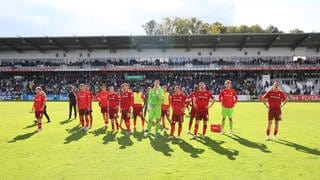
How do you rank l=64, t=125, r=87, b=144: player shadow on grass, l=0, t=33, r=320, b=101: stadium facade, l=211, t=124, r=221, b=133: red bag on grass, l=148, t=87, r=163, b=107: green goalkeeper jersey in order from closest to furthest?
l=64, t=125, r=87, b=144: player shadow on grass → l=148, t=87, r=163, b=107: green goalkeeper jersey → l=211, t=124, r=221, b=133: red bag on grass → l=0, t=33, r=320, b=101: stadium facade

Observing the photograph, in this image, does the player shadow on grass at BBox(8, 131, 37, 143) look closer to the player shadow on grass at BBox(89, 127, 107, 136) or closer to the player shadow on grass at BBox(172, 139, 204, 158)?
the player shadow on grass at BBox(89, 127, 107, 136)

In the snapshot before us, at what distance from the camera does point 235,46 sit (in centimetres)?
6206

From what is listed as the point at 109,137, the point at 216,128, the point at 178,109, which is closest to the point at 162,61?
the point at 216,128

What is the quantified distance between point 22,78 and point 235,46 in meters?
35.5

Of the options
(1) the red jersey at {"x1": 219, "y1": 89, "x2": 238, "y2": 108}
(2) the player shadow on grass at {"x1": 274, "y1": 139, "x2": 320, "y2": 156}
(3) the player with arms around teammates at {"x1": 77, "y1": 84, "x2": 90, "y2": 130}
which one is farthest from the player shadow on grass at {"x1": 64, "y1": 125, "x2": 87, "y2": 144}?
(2) the player shadow on grass at {"x1": 274, "y1": 139, "x2": 320, "y2": 156}

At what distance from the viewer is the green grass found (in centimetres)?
917

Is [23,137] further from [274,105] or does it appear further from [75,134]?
[274,105]

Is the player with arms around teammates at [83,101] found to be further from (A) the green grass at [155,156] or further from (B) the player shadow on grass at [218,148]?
(B) the player shadow on grass at [218,148]

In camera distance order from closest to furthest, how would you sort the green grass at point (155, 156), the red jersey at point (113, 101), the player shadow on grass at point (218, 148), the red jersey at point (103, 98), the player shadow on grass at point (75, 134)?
the green grass at point (155, 156) < the player shadow on grass at point (218, 148) < the player shadow on grass at point (75, 134) < the red jersey at point (113, 101) < the red jersey at point (103, 98)

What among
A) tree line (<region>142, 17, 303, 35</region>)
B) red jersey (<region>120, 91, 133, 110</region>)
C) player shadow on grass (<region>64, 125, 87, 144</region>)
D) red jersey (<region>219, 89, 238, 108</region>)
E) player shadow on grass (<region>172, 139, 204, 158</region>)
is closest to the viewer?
player shadow on grass (<region>172, 139, 204, 158</region>)

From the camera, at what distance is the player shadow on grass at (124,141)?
515 inches

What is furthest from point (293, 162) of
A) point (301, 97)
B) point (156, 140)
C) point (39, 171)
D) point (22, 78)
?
point (22, 78)

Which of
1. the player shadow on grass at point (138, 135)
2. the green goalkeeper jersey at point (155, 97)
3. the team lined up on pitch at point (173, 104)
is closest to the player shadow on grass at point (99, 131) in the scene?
the team lined up on pitch at point (173, 104)

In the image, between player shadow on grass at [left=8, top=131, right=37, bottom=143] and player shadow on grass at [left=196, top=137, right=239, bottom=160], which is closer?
player shadow on grass at [left=196, top=137, right=239, bottom=160]
